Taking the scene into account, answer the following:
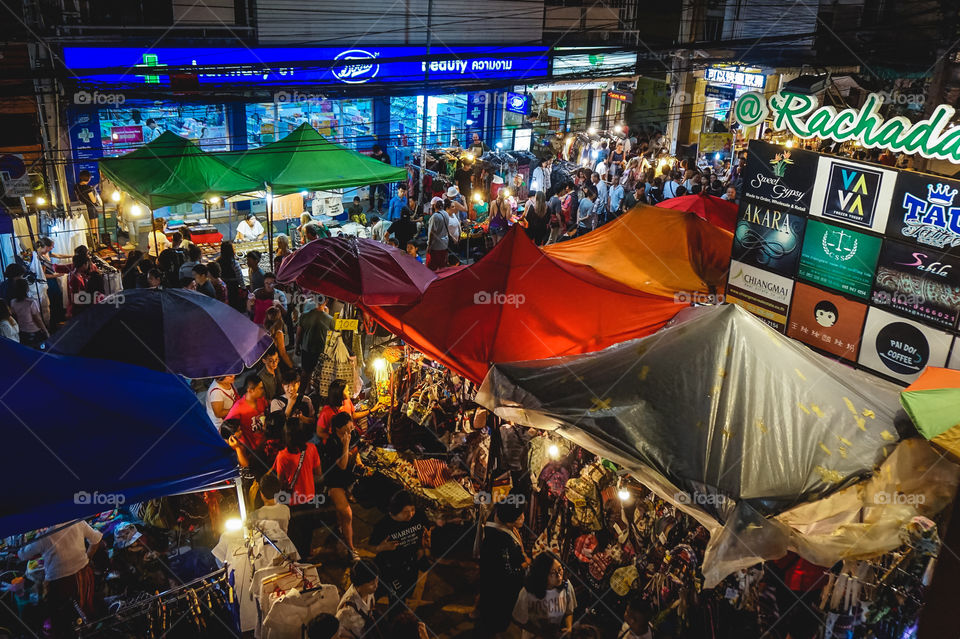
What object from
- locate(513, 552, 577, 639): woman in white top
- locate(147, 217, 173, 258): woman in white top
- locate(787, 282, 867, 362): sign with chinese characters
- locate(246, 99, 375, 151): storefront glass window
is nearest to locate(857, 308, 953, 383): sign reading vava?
locate(787, 282, 867, 362): sign with chinese characters

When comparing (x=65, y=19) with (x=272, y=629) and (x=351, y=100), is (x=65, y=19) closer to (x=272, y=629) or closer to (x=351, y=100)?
(x=351, y=100)

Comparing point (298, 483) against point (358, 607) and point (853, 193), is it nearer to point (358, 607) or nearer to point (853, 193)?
point (358, 607)

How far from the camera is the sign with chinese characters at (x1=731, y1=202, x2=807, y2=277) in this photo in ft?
25.4

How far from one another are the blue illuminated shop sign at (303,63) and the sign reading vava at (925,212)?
23.5 feet

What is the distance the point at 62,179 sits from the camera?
43.2 ft

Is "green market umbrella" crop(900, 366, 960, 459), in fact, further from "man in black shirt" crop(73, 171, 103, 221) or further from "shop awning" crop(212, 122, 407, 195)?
"man in black shirt" crop(73, 171, 103, 221)

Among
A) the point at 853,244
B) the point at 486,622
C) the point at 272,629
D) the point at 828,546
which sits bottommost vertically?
the point at 486,622

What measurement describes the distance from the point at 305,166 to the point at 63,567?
327 inches

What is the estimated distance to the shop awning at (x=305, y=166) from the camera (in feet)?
40.5

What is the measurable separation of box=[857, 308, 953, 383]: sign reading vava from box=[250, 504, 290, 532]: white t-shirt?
5770 mm

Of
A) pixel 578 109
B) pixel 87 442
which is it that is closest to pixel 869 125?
pixel 87 442

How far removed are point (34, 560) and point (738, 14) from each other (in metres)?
24.7

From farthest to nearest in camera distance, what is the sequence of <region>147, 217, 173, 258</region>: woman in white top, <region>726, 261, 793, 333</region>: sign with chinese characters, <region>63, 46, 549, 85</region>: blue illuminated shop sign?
<region>63, 46, 549, 85</region>: blue illuminated shop sign, <region>147, 217, 173, 258</region>: woman in white top, <region>726, 261, 793, 333</region>: sign with chinese characters

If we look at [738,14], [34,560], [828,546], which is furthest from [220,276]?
[738,14]
